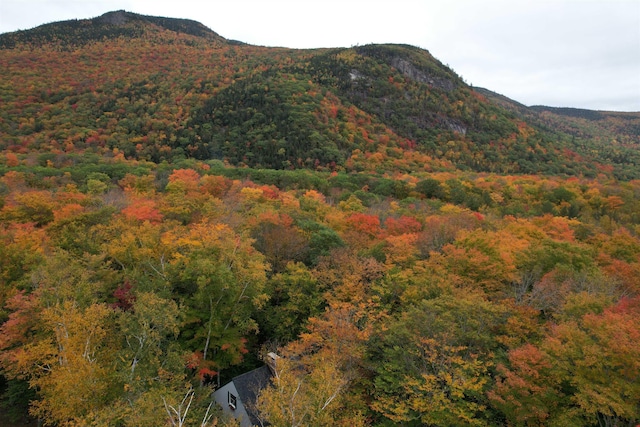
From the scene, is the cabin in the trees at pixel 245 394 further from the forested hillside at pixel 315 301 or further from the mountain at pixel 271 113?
the mountain at pixel 271 113

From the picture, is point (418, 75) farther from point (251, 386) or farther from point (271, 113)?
point (251, 386)

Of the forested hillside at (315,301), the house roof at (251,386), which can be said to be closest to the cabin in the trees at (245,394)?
the house roof at (251,386)

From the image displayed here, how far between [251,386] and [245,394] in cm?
53

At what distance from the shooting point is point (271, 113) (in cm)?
10131

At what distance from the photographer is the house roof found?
19078mm

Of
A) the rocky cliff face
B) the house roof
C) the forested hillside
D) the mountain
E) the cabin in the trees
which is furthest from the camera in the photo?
the rocky cliff face

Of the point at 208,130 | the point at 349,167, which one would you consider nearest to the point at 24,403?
the point at 349,167

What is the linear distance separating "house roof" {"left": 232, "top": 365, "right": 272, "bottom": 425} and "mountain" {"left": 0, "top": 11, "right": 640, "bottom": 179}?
2713 inches

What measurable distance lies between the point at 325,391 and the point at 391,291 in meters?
11.1

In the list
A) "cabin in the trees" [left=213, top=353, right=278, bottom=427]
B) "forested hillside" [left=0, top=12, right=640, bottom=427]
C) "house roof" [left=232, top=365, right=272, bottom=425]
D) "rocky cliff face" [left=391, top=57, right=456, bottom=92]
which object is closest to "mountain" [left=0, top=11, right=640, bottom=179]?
"rocky cliff face" [left=391, top=57, right=456, bottom=92]

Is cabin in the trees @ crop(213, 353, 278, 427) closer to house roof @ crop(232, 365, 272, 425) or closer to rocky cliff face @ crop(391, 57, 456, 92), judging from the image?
house roof @ crop(232, 365, 272, 425)

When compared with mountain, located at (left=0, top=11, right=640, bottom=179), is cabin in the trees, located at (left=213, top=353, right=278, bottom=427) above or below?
below

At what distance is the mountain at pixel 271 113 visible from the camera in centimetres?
9325

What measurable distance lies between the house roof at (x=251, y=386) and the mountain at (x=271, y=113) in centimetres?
6892
